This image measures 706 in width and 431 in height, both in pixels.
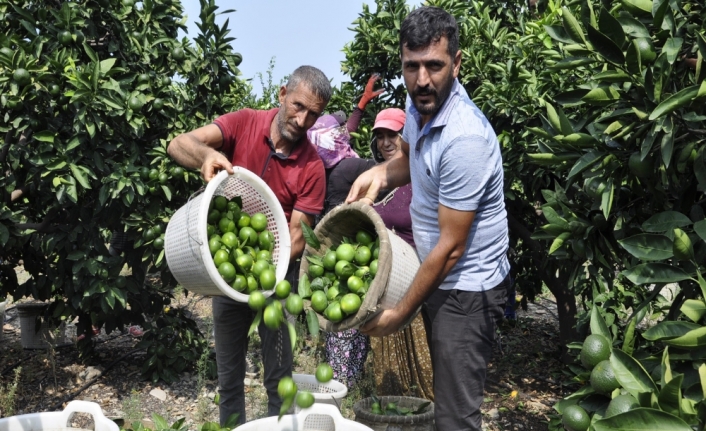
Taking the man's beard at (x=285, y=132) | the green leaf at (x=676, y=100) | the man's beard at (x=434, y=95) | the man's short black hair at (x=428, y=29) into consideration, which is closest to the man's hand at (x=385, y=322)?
the man's beard at (x=434, y=95)

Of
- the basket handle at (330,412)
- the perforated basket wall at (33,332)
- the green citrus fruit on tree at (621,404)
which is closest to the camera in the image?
the green citrus fruit on tree at (621,404)

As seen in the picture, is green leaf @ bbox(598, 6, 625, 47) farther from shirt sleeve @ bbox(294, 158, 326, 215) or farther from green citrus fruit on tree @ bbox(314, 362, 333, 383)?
shirt sleeve @ bbox(294, 158, 326, 215)

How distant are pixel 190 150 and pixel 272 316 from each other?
2.90ft

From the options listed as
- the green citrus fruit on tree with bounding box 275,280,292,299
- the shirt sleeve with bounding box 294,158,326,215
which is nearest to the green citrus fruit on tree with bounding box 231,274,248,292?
the green citrus fruit on tree with bounding box 275,280,292,299

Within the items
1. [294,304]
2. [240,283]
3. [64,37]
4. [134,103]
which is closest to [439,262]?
[294,304]

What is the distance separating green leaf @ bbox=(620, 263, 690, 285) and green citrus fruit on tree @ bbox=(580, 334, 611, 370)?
0.19 metres

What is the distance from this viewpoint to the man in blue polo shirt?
92.8 inches

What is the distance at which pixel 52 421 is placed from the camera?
2734mm

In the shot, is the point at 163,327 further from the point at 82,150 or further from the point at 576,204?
the point at 576,204

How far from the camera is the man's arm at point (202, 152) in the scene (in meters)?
2.61

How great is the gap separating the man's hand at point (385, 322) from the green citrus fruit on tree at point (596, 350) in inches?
31.9

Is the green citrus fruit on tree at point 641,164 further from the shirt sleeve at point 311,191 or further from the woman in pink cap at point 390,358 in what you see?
the woman in pink cap at point 390,358

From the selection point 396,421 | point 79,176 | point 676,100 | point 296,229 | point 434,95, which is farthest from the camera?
point 79,176

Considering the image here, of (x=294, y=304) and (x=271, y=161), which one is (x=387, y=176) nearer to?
(x=271, y=161)
